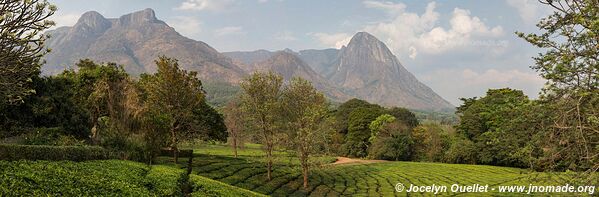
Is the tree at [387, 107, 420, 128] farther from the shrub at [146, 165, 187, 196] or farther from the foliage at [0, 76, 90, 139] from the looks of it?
the shrub at [146, 165, 187, 196]

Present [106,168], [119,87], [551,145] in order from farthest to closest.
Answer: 1. [119,87]
2. [106,168]
3. [551,145]

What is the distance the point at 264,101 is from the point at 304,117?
15.6 feet

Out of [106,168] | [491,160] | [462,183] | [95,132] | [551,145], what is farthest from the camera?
[491,160]

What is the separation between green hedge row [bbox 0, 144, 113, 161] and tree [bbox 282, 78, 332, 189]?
2100 centimetres

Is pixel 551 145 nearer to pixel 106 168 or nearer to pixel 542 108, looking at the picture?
pixel 542 108

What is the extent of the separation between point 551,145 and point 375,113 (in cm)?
8571

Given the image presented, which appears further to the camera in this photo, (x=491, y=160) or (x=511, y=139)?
(x=491, y=160)

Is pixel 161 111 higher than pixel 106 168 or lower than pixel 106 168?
higher

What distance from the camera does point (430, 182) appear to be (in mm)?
48656

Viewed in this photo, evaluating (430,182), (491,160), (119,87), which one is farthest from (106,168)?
(491,160)

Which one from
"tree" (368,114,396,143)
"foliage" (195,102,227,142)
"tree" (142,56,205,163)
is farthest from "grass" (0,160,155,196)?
"tree" (368,114,396,143)

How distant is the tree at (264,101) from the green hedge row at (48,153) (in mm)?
17618

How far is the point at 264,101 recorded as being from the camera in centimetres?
4000

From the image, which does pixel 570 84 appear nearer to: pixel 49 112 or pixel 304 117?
pixel 304 117
